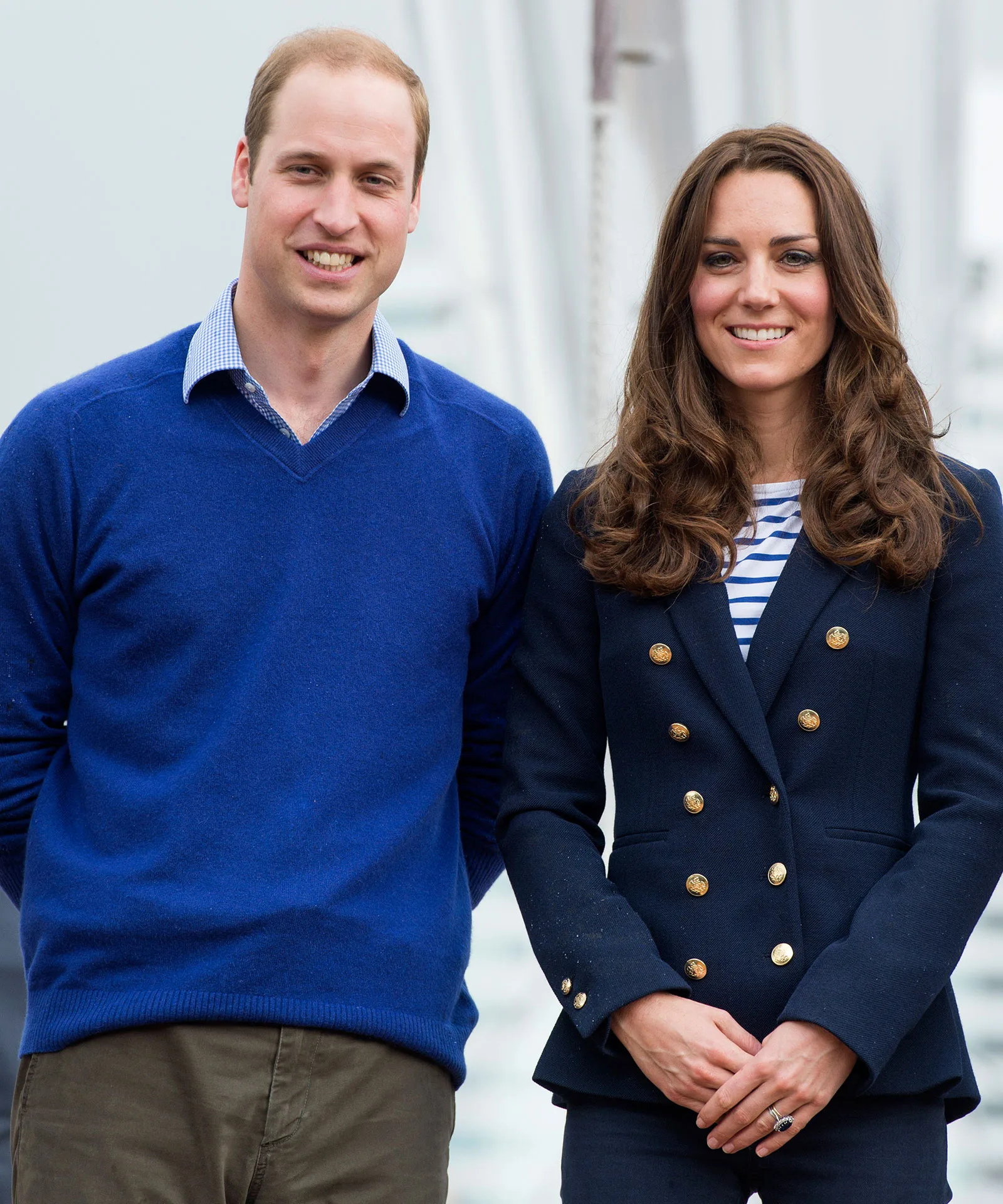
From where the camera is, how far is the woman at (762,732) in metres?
1.38

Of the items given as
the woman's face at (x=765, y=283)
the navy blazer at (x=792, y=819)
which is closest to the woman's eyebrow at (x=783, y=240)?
the woman's face at (x=765, y=283)

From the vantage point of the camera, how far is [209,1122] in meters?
1.43

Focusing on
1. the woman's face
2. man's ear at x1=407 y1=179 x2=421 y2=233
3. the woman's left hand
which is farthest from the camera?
man's ear at x1=407 y1=179 x2=421 y2=233

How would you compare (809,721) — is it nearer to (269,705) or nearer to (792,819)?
(792,819)

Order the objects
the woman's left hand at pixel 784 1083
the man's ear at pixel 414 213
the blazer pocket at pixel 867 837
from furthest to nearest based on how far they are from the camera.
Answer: the man's ear at pixel 414 213, the blazer pocket at pixel 867 837, the woman's left hand at pixel 784 1083

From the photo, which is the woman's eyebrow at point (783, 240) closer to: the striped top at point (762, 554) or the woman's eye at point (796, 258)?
the woman's eye at point (796, 258)

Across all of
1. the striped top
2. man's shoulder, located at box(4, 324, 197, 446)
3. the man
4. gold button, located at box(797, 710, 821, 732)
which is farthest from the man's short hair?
gold button, located at box(797, 710, 821, 732)

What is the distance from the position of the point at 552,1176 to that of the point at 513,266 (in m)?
1.81

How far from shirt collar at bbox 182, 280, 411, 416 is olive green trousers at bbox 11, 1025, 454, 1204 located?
635mm

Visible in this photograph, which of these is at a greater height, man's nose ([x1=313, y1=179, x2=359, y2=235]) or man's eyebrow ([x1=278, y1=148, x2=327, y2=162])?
man's eyebrow ([x1=278, y1=148, x2=327, y2=162])

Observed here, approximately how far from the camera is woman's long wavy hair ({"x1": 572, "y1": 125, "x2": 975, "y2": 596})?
152 cm

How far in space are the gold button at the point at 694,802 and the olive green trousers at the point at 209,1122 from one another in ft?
1.20

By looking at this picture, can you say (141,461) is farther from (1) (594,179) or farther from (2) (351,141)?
(1) (594,179)

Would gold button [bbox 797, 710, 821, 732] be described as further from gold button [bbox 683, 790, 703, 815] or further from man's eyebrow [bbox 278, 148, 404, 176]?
man's eyebrow [bbox 278, 148, 404, 176]
